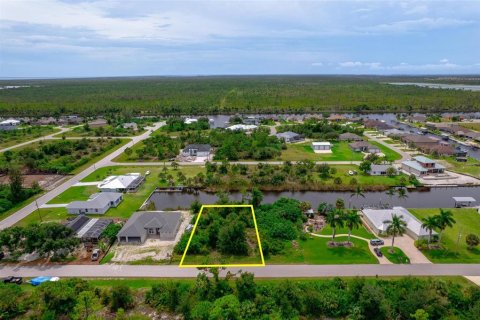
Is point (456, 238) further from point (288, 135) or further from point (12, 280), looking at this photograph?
point (288, 135)

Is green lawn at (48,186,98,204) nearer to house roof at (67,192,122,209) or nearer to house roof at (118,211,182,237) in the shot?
house roof at (67,192,122,209)

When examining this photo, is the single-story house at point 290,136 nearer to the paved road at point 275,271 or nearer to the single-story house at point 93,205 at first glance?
the single-story house at point 93,205

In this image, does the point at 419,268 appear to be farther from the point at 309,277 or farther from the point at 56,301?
the point at 56,301

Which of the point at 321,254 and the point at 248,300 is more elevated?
the point at 248,300

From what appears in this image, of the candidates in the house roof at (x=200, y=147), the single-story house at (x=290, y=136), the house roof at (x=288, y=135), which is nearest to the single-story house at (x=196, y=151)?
the house roof at (x=200, y=147)

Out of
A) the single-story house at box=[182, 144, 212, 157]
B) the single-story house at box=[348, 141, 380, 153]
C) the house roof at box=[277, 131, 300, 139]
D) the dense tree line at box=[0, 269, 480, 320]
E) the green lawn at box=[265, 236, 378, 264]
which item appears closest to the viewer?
the dense tree line at box=[0, 269, 480, 320]

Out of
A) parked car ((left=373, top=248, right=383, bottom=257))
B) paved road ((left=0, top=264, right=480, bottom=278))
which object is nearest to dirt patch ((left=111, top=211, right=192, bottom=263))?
paved road ((left=0, top=264, right=480, bottom=278))

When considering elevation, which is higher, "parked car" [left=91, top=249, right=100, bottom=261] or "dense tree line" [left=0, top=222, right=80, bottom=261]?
"dense tree line" [left=0, top=222, right=80, bottom=261]

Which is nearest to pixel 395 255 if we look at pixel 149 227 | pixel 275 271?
pixel 275 271
